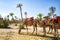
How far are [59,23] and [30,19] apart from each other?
456cm

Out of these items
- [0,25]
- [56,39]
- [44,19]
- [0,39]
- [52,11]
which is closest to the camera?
[0,39]

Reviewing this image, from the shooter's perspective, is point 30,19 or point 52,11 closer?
point 30,19

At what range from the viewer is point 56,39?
52.1ft

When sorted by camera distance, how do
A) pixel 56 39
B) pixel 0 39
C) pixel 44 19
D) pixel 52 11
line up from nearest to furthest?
pixel 0 39 < pixel 56 39 < pixel 44 19 < pixel 52 11

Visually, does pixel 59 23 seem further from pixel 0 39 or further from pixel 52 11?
pixel 52 11

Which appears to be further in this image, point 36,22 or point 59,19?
point 36,22

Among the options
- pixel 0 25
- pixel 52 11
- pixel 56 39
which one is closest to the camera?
pixel 56 39

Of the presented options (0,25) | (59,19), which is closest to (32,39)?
(59,19)

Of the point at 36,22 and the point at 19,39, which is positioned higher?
the point at 36,22

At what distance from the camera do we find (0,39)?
48.9 ft

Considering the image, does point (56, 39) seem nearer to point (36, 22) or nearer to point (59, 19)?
point (59, 19)

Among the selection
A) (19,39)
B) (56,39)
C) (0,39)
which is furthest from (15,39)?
(56,39)

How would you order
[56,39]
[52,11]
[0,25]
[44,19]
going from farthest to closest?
[52,11]
[0,25]
[44,19]
[56,39]

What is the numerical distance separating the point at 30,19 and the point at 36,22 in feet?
2.77
